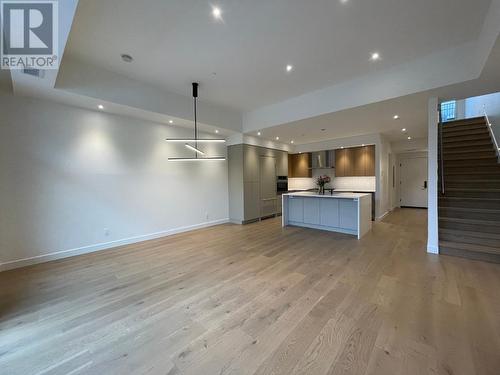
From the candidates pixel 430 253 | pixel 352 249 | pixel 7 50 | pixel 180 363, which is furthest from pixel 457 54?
pixel 7 50

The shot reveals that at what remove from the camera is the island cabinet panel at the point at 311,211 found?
18.6 feet

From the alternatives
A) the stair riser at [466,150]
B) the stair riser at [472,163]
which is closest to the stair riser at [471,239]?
the stair riser at [472,163]

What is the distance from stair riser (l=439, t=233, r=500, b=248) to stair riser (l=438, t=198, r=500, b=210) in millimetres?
863

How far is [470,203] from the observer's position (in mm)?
4285

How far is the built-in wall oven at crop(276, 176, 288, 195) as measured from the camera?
7828mm

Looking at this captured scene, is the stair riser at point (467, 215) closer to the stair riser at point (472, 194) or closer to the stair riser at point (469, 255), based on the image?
the stair riser at point (472, 194)

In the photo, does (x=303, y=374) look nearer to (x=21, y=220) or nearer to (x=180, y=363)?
(x=180, y=363)

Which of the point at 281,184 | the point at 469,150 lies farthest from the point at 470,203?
the point at 281,184

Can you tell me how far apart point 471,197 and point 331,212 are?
2850 mm

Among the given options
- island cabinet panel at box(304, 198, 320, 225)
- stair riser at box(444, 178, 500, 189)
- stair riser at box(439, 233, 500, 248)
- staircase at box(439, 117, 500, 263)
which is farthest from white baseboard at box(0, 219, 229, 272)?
stair riser at box(444, 178, 500, 189)

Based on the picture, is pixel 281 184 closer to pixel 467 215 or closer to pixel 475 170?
pixel 467 215

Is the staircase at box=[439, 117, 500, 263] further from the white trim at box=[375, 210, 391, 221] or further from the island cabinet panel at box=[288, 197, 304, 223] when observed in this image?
the island cabinet panel at box=[288, 197, 304, 223]

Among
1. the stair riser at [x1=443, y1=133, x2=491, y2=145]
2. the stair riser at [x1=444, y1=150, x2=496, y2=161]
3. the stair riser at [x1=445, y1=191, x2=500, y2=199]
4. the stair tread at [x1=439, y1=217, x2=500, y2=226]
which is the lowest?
the stair tread at [x1=439, y1=217, x2=500, y2=226]

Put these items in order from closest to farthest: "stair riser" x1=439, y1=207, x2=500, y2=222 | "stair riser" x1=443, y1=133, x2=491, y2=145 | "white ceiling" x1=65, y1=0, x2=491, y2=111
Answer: "white ceiling" x1=65, y1=0, x2=491, y2=111 < "stair riser" x1=439, y1=207, x2=500, y2=222 < "stair riser" x1=443, y1=133, x2=491, y2=145
